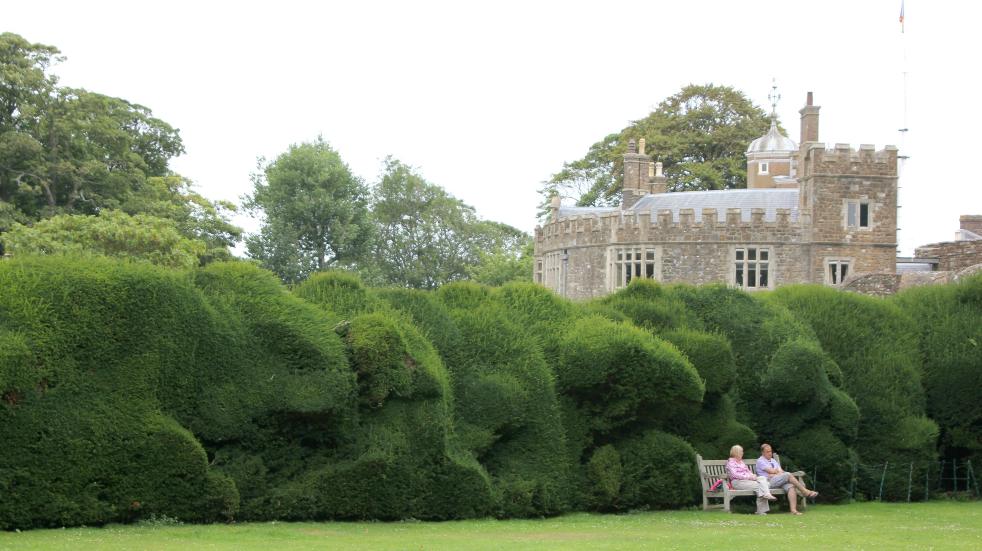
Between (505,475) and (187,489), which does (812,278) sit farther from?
(187,489)

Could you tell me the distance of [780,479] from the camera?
17516 mm

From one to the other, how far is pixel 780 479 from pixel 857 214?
34.3 meters

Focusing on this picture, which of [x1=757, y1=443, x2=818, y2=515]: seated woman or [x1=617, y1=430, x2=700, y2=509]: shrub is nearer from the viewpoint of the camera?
[x1=757, y1=443, x2=818, y2=515]: seated woman

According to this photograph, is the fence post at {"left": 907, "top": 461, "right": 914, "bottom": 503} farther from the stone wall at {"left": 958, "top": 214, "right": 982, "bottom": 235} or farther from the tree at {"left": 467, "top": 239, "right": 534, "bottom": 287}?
the tree at {"left": 467, "top": 239, "right": 534, "bottom": 287}

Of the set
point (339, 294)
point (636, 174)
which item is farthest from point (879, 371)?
point (636, 174)

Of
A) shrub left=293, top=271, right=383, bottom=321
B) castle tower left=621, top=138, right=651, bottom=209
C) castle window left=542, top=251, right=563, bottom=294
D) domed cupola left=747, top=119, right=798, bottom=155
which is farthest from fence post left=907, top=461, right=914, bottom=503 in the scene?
domed cupola left=747, top=119, right=798, bottom=155

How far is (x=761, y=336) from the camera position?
1927 cm

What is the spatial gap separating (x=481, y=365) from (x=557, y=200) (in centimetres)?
4431

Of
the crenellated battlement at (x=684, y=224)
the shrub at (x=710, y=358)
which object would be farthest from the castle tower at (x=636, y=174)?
the shrub at (x=710, y=358)

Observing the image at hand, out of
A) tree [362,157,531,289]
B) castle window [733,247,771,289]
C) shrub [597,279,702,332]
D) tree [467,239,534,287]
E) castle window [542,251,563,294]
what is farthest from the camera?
tree [362,157,531,289]

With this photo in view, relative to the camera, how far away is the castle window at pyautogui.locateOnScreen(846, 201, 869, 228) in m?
49.8

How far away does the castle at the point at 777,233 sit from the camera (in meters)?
49.8

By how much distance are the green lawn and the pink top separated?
517 millimetres

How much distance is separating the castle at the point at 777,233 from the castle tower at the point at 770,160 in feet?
27.8
